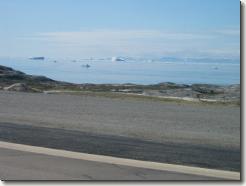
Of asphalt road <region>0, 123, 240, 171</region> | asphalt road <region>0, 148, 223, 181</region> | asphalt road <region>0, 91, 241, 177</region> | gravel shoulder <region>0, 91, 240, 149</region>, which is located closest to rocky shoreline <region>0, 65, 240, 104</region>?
gravel shoulder <region>0, 91, 240, 149</region>

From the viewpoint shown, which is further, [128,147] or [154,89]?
[154,89]

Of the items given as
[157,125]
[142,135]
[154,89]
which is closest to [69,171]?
[142,135]

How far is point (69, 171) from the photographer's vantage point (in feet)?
31.1

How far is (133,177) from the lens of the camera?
9188 mm

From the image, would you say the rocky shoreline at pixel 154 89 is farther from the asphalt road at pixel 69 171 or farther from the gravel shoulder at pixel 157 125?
the asphalt road at pixel 69 171

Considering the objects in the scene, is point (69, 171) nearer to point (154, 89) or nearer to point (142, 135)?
point (142, 135)

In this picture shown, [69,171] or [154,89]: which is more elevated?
[154,89]

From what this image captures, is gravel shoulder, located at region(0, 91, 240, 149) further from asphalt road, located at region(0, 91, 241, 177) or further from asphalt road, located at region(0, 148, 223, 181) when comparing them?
asphalt road, located at region(0, 148, 223, 181)

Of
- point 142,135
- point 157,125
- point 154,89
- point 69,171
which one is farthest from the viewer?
point 154,89

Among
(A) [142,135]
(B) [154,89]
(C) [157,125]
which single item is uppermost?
(B) [154,89]

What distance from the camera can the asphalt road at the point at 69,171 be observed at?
9039 millimetres

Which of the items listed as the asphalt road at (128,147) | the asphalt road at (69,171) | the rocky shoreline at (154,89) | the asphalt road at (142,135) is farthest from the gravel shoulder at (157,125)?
the rocky shoreline at (154,89)

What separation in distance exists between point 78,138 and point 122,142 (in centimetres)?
146

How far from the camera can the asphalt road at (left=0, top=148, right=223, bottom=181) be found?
9039 millimetres
